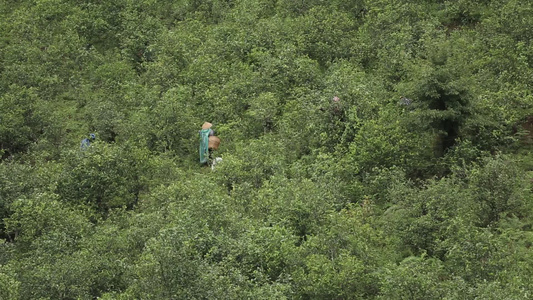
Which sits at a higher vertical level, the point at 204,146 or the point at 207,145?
the point at 207,145

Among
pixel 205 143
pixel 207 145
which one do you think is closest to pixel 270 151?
pixel 207 145

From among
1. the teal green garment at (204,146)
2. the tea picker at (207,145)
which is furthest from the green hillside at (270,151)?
the teal green garment at (204,146)

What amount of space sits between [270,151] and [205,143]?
463 cm

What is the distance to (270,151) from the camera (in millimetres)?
29688

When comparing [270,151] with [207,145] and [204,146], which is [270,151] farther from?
[204,146]

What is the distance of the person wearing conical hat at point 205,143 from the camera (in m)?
33.0

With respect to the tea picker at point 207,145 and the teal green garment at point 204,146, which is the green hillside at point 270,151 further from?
the teal green garment at point 204,146

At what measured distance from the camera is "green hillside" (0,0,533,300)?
68.0ft

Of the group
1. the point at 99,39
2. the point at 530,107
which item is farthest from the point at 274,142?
the point at 99,39

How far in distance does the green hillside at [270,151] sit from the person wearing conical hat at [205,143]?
416 mm

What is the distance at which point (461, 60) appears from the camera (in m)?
26.9

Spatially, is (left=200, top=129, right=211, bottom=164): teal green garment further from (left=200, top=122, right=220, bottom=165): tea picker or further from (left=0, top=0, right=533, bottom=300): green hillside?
(left=0, top=0, right=533, bottom=300): green hillside

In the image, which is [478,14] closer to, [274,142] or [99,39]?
[274,142]

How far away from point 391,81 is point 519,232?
12.4 meters
